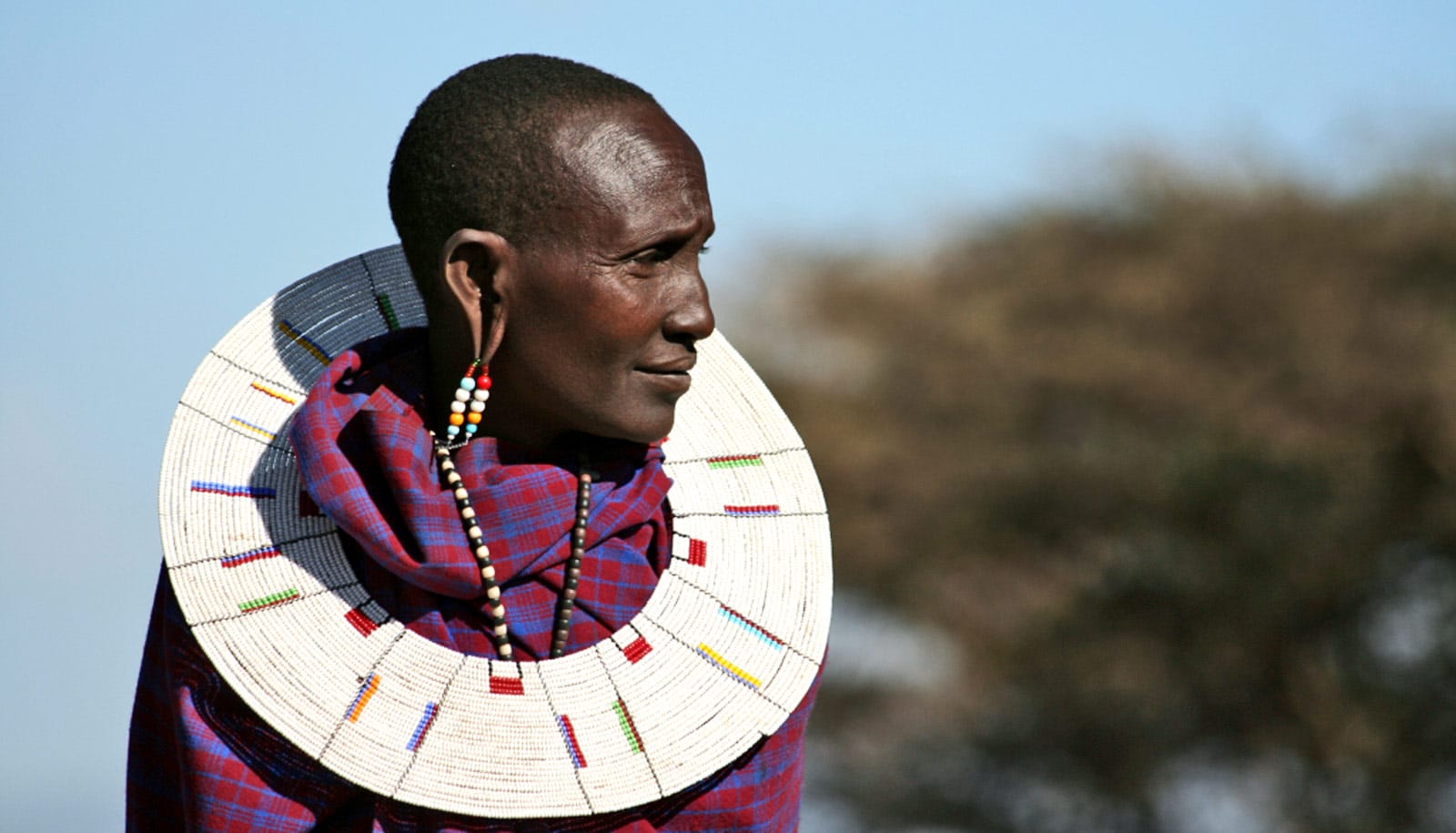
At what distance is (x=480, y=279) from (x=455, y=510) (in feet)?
1.14

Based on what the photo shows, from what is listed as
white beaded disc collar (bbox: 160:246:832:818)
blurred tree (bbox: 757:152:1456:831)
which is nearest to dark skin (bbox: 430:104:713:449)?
white beaded disc collar (bbox: 160:246:832:818)

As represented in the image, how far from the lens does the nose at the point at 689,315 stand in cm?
281

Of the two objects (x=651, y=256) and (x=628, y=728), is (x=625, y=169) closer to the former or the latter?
(x=651, y=256)

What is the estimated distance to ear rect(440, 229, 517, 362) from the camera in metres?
2.75

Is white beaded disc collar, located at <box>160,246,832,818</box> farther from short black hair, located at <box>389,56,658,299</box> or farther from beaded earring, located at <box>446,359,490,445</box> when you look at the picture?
short black hair, located at <box>389,56,658,299</box>

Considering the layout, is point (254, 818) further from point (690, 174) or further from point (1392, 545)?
point (1392, 545)

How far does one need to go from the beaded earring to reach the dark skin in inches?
1.2

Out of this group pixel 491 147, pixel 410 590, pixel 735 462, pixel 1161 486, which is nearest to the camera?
pixel 491 147

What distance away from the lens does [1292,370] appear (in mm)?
18781

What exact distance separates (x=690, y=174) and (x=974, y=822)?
1522 cm

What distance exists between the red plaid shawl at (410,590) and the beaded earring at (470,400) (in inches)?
2.1

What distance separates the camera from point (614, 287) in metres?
2.75

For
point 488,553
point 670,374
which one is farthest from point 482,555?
point 670,374

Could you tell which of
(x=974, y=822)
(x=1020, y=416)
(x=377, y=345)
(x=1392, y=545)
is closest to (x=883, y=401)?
(x=1020, y=416)
